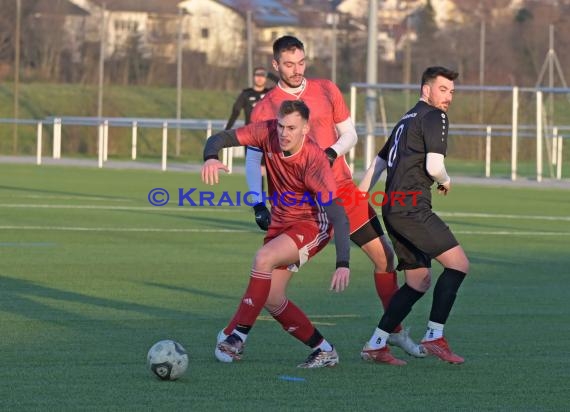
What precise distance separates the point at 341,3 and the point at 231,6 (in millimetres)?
19622

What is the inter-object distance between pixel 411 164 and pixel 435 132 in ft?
0.93

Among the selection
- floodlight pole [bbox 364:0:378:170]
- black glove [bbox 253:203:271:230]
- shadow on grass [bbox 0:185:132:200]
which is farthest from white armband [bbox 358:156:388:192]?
floodlight pole [bbox 364:0:378:170]

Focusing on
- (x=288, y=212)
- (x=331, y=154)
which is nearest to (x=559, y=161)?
(x=331, y=154)

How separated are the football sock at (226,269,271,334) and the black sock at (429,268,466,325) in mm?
1083

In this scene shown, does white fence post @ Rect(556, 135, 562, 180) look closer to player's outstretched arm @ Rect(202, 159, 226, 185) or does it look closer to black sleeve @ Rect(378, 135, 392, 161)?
black sleeve @ Rect(378, 135, 392, 161)

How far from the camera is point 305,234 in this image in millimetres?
8562

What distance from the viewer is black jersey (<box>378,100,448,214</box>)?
8.66 metres

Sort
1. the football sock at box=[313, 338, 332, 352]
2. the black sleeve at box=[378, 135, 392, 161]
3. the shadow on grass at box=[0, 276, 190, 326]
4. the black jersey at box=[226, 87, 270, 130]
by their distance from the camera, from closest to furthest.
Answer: the football sock at box=[313, 338, 332, 352]
the black sleeve at box=[378, 135, 392, 161]
the shadow on grass at box=[0, 276, 190, 326]
the black jersey at box=[226, 87, 270, 130]

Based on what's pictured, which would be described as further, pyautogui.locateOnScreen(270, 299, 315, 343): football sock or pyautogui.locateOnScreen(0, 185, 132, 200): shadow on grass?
pyautogui.locateOnScreen(0, 185, 132, 200): shadow on grass

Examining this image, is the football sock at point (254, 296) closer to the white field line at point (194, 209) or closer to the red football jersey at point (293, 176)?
the red football jersey at point (293, 176)

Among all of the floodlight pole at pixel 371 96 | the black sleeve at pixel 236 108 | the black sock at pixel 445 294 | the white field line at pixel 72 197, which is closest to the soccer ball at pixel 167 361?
the black sock at pixel 445 294

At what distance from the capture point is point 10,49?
62.3 metres

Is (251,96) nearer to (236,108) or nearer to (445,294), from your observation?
(236,108)

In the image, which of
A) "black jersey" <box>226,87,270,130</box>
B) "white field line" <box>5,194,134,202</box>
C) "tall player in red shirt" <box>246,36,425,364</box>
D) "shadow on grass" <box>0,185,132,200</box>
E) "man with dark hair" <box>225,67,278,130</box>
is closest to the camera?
"tall player in red shirt" <box>246,36,425,364</box>
